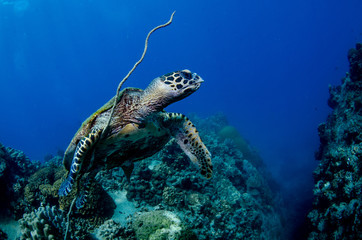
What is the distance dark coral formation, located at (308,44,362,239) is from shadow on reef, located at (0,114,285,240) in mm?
2086

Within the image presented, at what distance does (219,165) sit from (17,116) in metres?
157

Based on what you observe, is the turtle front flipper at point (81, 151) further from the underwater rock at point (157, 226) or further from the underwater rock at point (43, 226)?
the underwater rock at point (157, 226)

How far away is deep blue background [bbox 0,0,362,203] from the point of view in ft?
306

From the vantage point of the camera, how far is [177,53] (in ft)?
505

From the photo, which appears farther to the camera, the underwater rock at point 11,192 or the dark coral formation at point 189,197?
the underwater rock at point 11,192

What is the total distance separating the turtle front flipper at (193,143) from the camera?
3604 mm

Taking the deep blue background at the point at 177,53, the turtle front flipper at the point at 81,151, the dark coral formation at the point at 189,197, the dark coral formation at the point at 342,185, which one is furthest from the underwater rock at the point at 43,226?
the deep blue background at the point at 177,53

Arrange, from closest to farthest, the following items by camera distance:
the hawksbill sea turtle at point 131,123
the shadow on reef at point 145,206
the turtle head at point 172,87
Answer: the hawksbill sea turtle at point 131,123 < the turtle head at point 172,87 < the shadow on reef at point 145,206

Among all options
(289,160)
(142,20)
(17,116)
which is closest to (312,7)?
(142,20)

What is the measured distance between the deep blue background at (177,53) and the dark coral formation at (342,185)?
7416cm

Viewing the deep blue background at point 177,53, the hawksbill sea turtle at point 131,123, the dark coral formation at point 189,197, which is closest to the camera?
the hawksbill sea turtle at point 131,123

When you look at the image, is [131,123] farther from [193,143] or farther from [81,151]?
[193,143]

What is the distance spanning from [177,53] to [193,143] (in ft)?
528

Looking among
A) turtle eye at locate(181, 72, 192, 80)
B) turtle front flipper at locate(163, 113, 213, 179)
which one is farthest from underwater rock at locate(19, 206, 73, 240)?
turtle eye at locate(181, 72, 192, 80)
